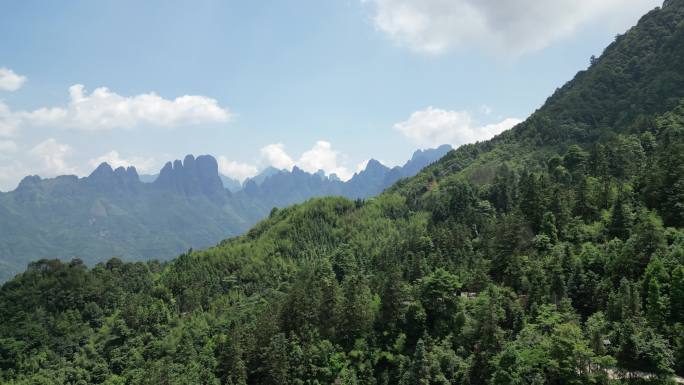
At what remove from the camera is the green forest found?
4047 centimetres

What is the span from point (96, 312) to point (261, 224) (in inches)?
1951

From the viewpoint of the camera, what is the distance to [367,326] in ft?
181

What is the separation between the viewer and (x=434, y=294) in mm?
52500

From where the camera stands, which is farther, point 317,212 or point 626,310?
point 317,212

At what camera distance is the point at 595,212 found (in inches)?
2430

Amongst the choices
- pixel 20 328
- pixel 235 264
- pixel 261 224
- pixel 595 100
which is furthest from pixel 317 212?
pixel 595 100

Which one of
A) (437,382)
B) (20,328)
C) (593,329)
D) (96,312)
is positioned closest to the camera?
(593,329)

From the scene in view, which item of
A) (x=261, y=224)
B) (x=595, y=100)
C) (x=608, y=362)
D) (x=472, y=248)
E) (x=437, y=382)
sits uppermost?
(x=595, y=100)

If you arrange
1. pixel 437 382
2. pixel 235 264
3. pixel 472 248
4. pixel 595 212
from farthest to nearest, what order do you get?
pixel 235 264 < pixel 472 248 < pixel 595 212 < pixel 437 382

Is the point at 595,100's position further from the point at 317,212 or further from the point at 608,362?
the point at 608,362

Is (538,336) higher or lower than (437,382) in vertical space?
higher

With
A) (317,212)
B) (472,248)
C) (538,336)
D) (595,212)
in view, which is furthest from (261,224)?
(538,336)

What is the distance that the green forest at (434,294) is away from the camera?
40469mm

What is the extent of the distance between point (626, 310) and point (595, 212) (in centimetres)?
2521
